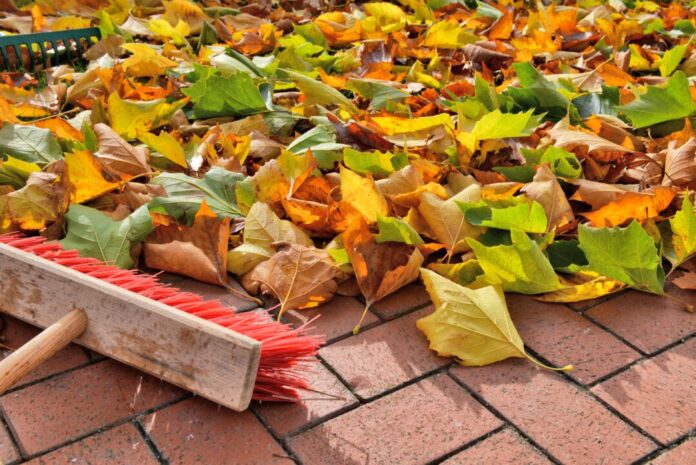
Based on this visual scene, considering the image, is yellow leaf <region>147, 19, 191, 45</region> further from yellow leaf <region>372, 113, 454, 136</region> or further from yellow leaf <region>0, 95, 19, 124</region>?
yellow leaf <region>372, 113, 454, 136</region>

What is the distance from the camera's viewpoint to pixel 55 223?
1756mm

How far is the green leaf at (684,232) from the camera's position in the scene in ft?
5.44

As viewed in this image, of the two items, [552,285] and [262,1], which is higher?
[552,285]

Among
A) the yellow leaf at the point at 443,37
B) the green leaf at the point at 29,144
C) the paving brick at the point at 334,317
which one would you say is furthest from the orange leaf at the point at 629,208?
the yellow leaf at the point at 443,37

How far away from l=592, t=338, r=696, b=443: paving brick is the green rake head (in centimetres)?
237

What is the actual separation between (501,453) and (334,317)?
483mm

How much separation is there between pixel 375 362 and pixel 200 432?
0.36 m

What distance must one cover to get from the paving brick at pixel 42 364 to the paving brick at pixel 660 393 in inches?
38.1

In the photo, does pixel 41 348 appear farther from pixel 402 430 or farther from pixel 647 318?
pixel 647 318

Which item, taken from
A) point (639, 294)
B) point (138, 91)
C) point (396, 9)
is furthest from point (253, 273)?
point (396, 9)

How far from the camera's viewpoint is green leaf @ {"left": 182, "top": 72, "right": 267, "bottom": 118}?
2260 mm

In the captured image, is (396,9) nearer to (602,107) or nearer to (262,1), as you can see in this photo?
(262,1)

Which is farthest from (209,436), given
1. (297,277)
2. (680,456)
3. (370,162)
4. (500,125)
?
(500,125)

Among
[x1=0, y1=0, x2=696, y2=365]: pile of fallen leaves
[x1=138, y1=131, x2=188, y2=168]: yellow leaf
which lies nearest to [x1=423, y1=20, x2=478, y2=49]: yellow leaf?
[x1=0, y1=0, x2=696, y2=365]: pile of fallen leaves
